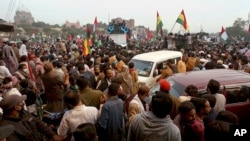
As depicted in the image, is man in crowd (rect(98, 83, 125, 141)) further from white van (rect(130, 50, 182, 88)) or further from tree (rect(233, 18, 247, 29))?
tree (rect(233, 18, 247, 29))

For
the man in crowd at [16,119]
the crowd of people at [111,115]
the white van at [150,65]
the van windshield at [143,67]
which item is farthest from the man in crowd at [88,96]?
the van windshield at [143,67]

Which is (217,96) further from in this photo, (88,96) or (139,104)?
(88,96)

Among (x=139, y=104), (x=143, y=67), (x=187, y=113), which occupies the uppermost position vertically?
(x=187, y=113)

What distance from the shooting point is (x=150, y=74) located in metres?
10.7

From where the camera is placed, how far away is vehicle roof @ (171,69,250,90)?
6.32 meters

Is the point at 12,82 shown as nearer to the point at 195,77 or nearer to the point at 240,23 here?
the point at 195,77

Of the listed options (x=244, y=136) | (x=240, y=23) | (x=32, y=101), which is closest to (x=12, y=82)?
(x=32, y=101)

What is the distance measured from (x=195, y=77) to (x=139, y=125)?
137 inches

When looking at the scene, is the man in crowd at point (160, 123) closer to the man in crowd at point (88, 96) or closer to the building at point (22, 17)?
the man in crowd at point (88, 96)

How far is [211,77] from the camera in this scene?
6594 millimetres

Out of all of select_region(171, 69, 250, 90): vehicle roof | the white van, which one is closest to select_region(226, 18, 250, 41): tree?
the white van

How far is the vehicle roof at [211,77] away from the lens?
6320mm

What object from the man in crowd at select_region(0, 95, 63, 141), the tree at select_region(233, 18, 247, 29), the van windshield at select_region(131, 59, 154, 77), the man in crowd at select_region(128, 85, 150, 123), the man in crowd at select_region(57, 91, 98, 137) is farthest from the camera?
the tree at select_region(233, 18, 247, 29)

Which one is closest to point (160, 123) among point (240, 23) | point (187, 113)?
point (187, 113)
